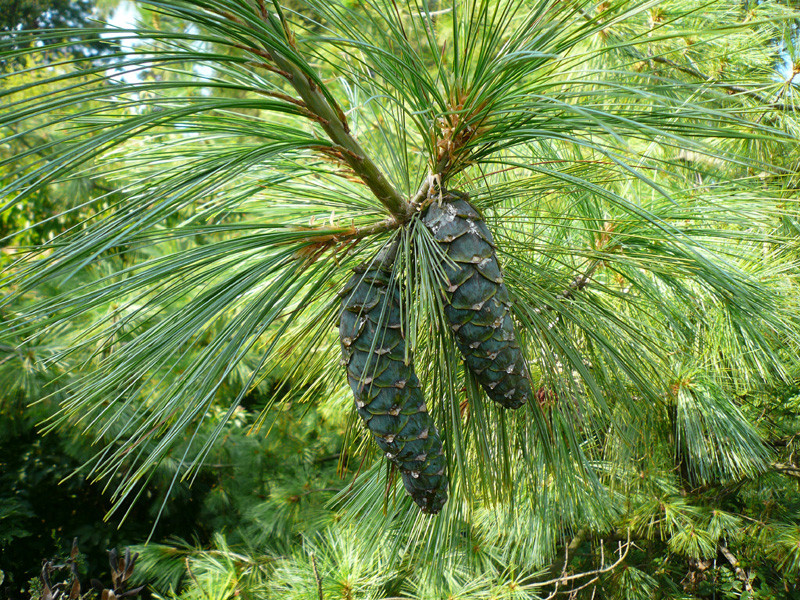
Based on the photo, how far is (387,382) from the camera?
1.57 feet

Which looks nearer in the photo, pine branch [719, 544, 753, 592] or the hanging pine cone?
the hanging pine cone

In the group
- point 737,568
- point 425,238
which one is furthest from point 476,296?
point 737,568

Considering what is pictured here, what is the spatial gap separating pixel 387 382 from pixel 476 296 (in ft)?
0.37

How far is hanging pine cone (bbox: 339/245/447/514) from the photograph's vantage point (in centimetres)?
48

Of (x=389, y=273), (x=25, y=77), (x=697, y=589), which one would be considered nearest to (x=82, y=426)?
(x=25, y=77)

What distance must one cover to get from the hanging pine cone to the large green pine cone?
0.06 m

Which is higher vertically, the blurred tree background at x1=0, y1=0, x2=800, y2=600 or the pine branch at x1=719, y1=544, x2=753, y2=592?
the blurred tree background at x1=0, y1=0, x2=800, y2=600

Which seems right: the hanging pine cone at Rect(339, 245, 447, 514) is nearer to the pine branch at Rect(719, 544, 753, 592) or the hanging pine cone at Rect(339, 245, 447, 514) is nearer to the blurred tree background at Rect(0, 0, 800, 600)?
the blurred tree background at Rect(0, 0, 800, 600)

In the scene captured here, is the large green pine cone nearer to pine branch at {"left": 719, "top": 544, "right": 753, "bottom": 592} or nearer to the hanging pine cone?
the hanging pine cone

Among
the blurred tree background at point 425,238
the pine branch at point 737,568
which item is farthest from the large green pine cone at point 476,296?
the pine branch at point 737,568

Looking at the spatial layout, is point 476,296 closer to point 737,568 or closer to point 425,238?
point 425,238

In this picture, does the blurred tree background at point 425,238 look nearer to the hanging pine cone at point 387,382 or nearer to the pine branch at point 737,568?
the hanging pine cone at point 387,382

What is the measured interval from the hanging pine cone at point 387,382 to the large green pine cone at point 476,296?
58 millimetres

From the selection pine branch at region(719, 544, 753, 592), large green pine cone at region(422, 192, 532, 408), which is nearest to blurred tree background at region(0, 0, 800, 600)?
large green pine cone at region(422, 192, 532, 408)
